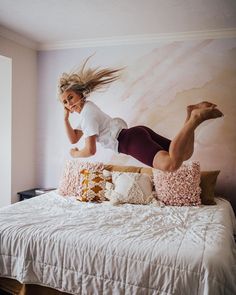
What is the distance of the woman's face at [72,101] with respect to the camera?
3252 mm

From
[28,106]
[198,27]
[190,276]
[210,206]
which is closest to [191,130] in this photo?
[210,206]

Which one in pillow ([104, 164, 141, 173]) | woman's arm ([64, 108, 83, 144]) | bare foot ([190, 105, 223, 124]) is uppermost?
bare foot ([190, 105, 223, 124])

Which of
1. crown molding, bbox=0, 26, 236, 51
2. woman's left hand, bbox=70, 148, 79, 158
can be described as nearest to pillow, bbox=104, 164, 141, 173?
woman's left hand, bbox=70, 148, 79, 158

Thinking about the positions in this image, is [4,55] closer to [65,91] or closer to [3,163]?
[65,91]

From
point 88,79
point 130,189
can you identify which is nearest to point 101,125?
point 88,79

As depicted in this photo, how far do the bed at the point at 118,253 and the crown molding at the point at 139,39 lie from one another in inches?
69.7

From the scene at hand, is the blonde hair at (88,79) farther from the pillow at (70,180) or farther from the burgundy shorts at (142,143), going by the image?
the pillow at (70,180)

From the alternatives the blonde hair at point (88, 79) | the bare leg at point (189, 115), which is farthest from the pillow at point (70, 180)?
the bare leg at point (189, 115)

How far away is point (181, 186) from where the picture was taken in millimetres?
2680

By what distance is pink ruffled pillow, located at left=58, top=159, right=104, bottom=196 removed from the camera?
298cm

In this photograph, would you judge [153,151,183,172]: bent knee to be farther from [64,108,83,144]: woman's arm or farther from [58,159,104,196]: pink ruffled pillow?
[64,108,83,144]: woman's arm

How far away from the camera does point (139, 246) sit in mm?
1692

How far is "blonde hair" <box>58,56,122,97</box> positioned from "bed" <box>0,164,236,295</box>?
5.07 ft

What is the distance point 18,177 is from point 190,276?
2.45m
